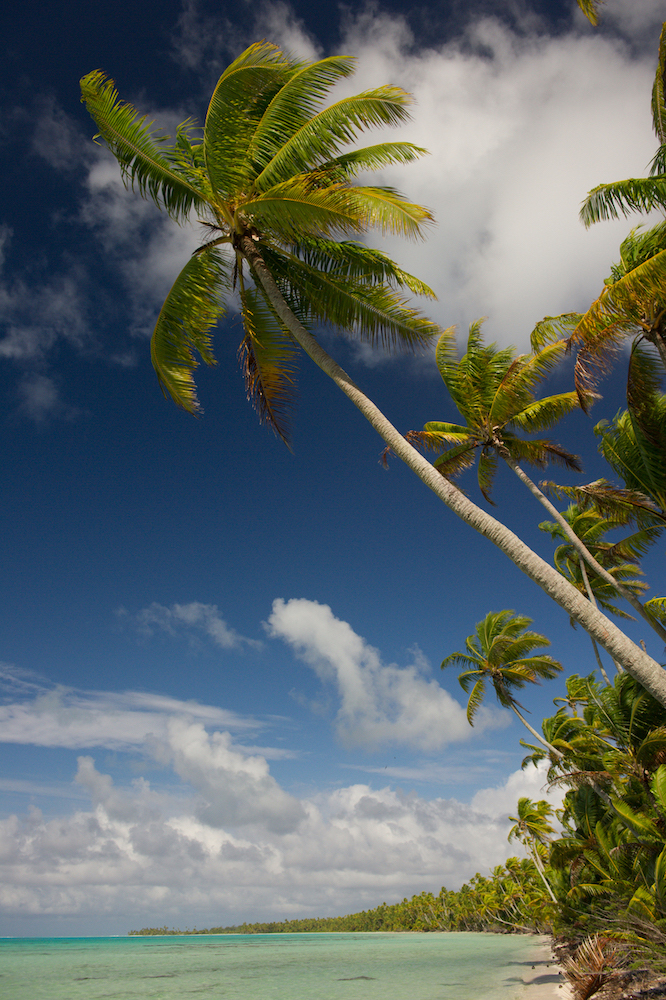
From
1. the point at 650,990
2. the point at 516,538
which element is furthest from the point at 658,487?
the point at 650,990

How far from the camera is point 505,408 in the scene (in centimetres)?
1152

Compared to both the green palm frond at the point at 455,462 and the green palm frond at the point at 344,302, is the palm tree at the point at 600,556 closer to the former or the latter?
the green palm frond at the point at 455,462

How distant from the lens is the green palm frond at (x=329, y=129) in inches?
278

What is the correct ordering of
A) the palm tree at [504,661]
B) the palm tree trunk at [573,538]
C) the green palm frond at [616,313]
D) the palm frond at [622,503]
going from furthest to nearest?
the palm tree at [504,661], the palm frond at [622,503], the palm tree trunk at [573,538], the green palm frond at [616,313]

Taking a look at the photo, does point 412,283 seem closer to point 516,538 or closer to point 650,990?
point 516,538

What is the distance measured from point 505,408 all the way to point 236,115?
7037 millimetres

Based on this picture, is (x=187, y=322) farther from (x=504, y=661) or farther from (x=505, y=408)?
(x=504, y=661)

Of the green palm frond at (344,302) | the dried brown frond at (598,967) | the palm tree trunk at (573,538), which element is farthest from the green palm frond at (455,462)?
the dried brown frond at (598,967)

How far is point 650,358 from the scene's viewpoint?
9.34 metres

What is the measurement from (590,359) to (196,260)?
581 cm

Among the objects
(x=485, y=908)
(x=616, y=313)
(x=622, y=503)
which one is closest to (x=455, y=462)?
(x=622, y=503)

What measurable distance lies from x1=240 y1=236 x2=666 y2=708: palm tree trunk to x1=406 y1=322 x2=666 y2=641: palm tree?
322 centimetres

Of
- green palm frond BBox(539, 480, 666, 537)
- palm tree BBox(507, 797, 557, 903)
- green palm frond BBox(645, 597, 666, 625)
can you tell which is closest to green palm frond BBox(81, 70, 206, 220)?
green palm frond BBox(539, 480, 666, 537)

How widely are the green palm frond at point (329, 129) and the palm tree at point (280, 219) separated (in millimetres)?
15
